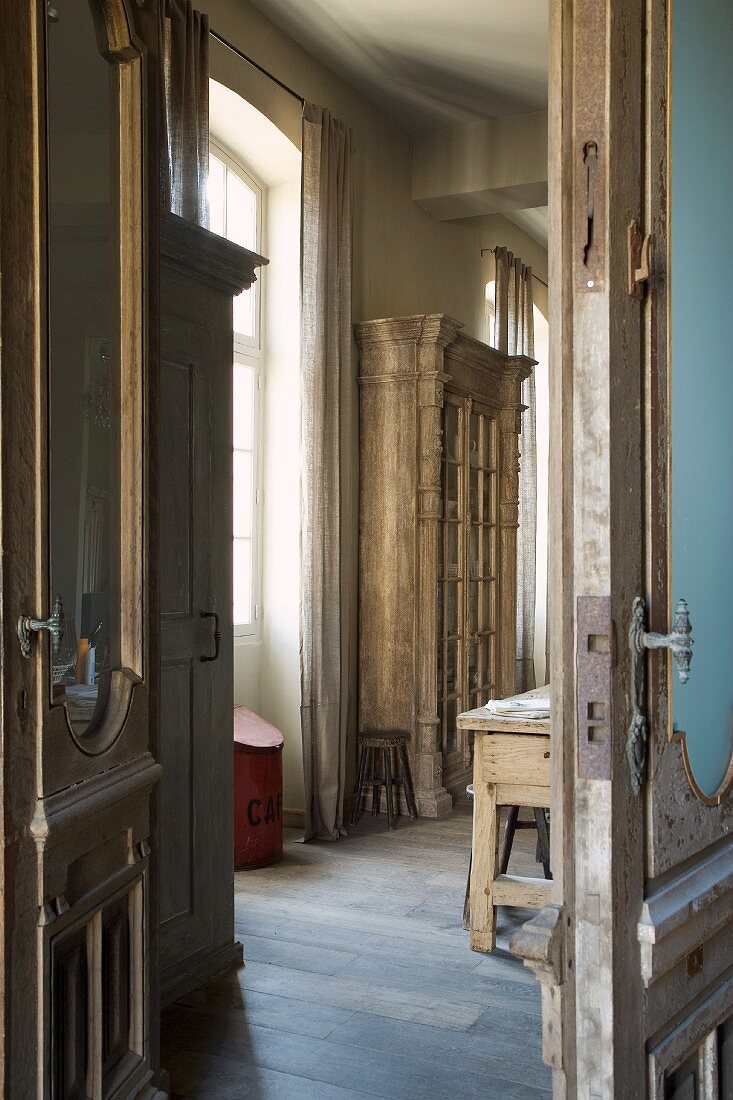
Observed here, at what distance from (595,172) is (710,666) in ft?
2.43

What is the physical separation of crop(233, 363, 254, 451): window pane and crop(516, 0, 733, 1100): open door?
14.1ft

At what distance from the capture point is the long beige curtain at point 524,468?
27.4 ft

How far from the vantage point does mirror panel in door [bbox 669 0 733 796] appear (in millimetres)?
1443

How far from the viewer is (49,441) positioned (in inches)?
76.9

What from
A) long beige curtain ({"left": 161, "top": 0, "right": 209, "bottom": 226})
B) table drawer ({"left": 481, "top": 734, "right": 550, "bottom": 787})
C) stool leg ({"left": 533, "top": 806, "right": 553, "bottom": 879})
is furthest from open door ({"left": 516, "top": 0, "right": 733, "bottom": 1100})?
long beige curtain ({"left": 161, "top": 0, "right": 209, "bottom": 226})

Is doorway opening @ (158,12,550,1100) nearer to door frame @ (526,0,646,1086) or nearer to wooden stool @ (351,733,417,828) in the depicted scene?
wooden stool @ (351,733,417,828)

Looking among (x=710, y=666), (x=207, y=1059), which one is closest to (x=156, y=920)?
(x=207, y=1059)

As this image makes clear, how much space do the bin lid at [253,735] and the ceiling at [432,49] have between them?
3.46m

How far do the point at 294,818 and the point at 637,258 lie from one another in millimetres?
4752

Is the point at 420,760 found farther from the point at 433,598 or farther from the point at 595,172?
the point at 595,172

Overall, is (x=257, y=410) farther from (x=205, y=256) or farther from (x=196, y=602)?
(x=196, y=602)

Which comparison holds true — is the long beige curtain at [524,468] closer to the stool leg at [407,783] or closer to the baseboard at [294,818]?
the stool leg at [407,783]

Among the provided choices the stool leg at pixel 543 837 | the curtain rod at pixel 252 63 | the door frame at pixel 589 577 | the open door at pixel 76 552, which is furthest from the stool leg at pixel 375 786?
the door frame at pixel 589 577

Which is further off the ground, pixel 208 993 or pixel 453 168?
pixel 453 168
